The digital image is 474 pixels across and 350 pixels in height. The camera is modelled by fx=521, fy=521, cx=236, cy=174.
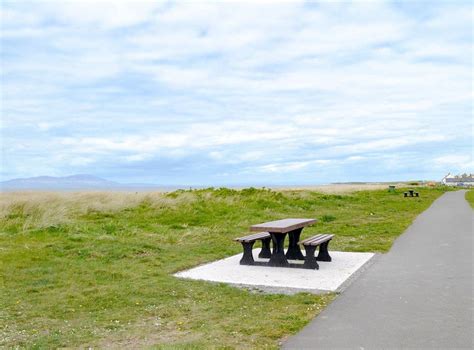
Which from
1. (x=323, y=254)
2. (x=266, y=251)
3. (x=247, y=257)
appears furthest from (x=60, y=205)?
(x=323, y=254)

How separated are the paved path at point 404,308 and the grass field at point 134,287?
0.33 m

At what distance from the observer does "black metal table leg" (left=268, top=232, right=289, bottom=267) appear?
894 cm

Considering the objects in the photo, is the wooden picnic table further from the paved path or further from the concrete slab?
the paved path

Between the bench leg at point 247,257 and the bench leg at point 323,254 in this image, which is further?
the bench leg at point 323,254

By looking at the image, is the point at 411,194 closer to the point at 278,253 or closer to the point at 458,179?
the point at 278,253

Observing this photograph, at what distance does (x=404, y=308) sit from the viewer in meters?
5.99

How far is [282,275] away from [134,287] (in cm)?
234

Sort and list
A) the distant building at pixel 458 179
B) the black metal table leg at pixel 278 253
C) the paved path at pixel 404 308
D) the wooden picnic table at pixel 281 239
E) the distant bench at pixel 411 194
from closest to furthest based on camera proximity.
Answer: the paved path at pixel 404 308 < the wooden picnic table at pixel 281 239 < the black metal table leg at pixel 278 253 < the distant bench at pixel 411 194 < the distant building at pixel 458 179

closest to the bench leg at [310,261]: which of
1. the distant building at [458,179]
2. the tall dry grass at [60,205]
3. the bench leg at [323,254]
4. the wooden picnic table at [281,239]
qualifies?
the wooden picnic table at [281,239]

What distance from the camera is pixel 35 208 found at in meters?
17.6

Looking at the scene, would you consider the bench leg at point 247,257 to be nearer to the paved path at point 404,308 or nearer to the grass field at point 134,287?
the grass field at point 134,287

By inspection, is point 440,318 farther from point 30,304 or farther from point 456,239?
point 456,239

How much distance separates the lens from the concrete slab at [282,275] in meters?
7.34

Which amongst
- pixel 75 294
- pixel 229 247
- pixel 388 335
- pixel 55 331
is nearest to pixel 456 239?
pixel 229 247
